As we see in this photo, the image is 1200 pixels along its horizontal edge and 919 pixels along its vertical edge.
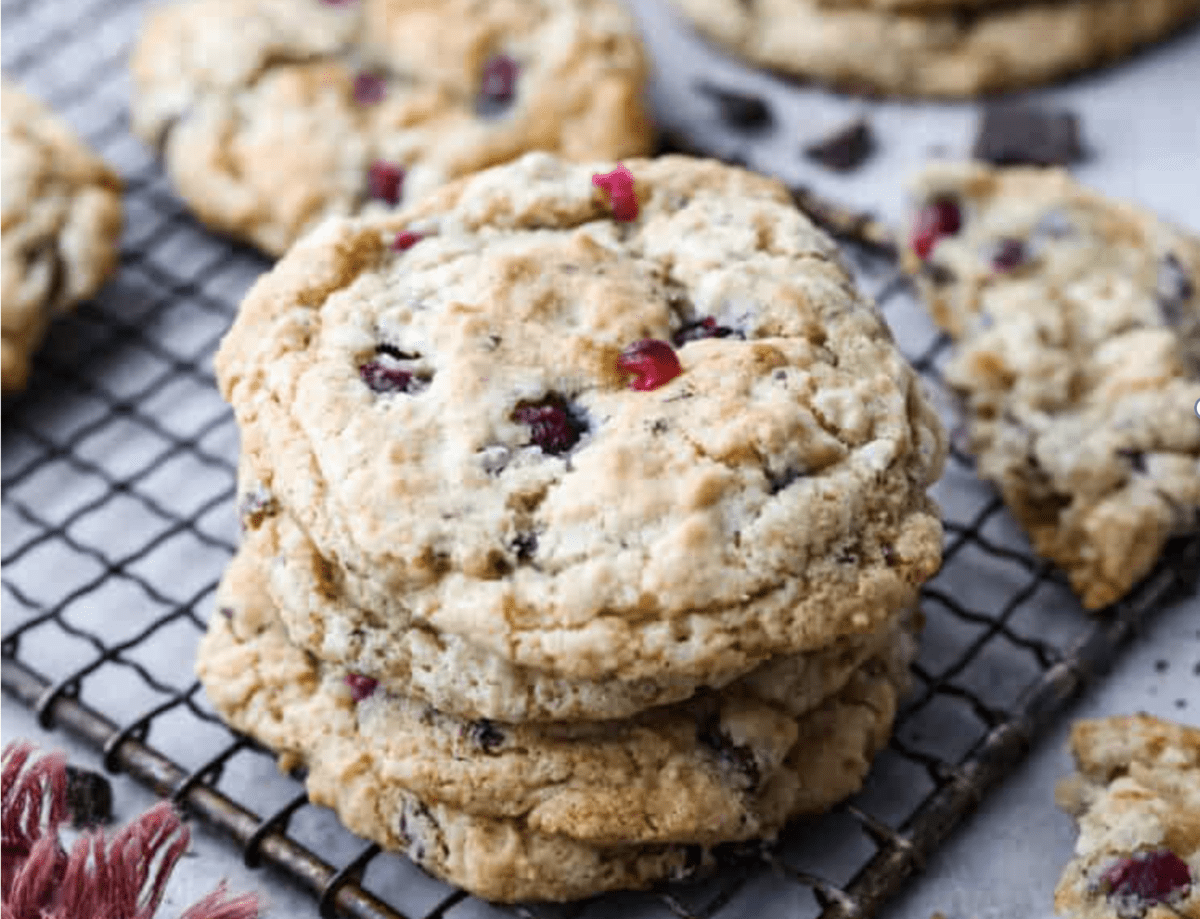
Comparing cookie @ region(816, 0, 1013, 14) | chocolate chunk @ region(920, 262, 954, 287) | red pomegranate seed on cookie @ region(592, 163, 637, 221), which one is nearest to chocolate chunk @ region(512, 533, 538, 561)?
red pomegranate seed on cookie @ region(592, 163, 637, 221)

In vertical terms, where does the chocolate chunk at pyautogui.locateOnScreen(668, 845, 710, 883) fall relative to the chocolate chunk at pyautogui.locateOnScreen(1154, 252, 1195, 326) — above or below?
below

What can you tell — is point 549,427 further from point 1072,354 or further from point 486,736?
point 1072,354

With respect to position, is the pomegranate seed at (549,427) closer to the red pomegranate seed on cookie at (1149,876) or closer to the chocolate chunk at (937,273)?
the red pomegranate seed on cookie at (1149,876)

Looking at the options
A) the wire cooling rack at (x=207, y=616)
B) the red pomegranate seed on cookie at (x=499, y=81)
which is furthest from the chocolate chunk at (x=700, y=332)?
the red pomegranate seed on cookie at (x=499, y=81)

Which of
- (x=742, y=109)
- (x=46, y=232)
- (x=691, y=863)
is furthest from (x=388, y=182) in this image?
(x=691, y=863)

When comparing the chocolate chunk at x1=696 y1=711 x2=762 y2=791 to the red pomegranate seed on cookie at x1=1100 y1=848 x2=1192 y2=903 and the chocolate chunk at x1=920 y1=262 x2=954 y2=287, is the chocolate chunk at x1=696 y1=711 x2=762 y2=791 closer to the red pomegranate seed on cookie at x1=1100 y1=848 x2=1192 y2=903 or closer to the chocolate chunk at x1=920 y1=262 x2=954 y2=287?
the red pomegranate seed on cookie at x1=1100 y1=848 x2=1192 y2=903

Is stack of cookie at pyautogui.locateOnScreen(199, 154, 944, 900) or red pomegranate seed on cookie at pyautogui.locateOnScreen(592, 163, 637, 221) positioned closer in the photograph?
stack of cookie at pyautogui.locateOnScreen(199, 154, 944, 900)

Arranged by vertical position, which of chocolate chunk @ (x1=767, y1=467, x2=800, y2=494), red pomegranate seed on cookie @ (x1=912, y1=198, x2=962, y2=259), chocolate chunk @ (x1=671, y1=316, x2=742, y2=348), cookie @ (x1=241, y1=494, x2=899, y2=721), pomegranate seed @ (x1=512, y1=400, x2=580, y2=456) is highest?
pomegranate seed @ (x1=512, y1=400, x2=580, y2=456)
